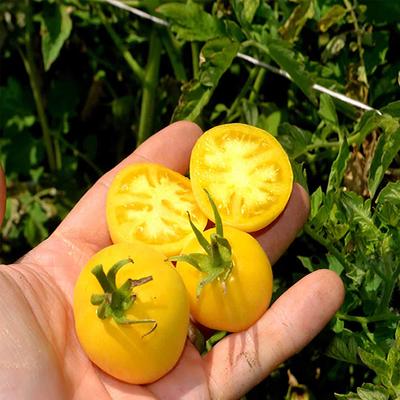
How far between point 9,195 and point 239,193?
2.47 ft

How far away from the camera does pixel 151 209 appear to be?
1.56 m

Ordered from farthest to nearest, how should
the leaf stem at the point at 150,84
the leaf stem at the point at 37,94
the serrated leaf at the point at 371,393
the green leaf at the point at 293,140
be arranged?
1. the leaf stem at the point at 37,94
2. the leaf stem at the point at 150,84
3. the green leaf at the point at 293,140
4. the serrated leaf at the point at 371,393

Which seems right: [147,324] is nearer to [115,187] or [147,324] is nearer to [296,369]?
[115,187]

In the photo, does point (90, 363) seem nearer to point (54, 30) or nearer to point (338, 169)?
point (338, 169)

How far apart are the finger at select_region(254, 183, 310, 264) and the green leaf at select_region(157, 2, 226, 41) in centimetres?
35

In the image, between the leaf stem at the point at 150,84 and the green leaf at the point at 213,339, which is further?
the leaf stem at the point at 150,84

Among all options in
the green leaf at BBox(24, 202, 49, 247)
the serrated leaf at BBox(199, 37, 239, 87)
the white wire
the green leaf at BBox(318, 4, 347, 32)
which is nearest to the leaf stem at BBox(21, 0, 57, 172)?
the green leaf at BBox(24, 202, 49, 247)

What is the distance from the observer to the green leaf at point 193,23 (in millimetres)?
1602

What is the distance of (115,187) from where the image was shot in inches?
61.7

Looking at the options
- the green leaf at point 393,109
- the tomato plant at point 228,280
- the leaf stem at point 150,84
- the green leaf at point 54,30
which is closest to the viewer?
the tomato plant at point 228,280

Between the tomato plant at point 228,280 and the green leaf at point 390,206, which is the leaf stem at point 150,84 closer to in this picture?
the tomato plant at point 228,280

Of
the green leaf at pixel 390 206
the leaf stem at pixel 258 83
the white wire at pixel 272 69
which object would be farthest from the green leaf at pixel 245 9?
the green leaf at pixel 390 206

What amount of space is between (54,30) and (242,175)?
586 mm

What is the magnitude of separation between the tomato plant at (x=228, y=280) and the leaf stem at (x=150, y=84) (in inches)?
24.9
